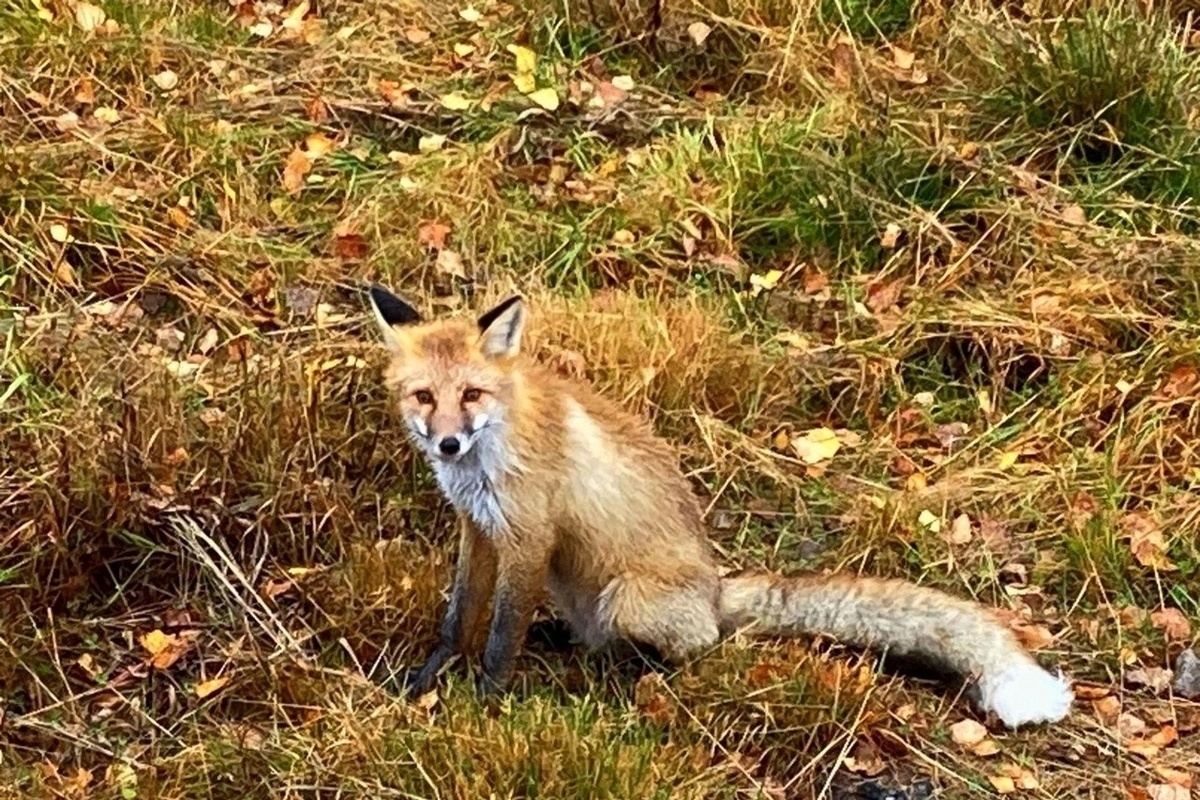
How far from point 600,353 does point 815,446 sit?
2.68 feet

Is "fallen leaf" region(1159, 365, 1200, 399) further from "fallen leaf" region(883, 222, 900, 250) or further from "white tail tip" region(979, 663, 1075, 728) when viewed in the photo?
"white tail tip" region(979, 663, 1075, 728)

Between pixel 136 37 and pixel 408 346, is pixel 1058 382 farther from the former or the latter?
pixel 136 37

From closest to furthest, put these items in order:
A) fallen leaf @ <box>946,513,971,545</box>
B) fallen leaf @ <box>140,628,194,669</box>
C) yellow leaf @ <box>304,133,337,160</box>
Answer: fallen leaf @ <box>140,628,194,669</box> < fallen leaf @ <box>946,513,971,545</box> < yellow leaf @ <box>304,133,337,160</box>

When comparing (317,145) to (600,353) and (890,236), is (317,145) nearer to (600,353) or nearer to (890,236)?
(600,353)

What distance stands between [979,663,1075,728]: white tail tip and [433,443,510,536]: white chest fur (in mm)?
1399

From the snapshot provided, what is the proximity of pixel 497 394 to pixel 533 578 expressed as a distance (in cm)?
53

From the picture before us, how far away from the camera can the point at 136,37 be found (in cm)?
713

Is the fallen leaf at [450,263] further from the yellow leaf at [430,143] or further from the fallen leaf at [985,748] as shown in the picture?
the fallen leaf at [985,748]

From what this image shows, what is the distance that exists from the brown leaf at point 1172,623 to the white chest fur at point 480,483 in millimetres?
2020

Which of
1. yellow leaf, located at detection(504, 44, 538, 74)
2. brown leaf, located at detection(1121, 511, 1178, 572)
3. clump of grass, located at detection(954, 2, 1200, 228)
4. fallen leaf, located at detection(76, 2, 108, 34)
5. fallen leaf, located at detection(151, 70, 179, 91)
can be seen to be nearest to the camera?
brown leaf, located at detection(1121, 511, 1178, 572)

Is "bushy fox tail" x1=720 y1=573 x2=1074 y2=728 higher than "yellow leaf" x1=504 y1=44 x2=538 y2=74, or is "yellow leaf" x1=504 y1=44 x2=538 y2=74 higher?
"yellow leaf" x1=504 y1=44 x2=538 y2=74

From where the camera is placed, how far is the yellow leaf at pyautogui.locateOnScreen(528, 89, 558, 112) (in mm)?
7109

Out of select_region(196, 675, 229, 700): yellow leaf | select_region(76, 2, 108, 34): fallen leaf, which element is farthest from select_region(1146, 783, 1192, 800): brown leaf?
select_region(76, 2, 108, 34): fallen leaf

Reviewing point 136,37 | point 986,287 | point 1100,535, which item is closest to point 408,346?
Answer: point 1100,535
